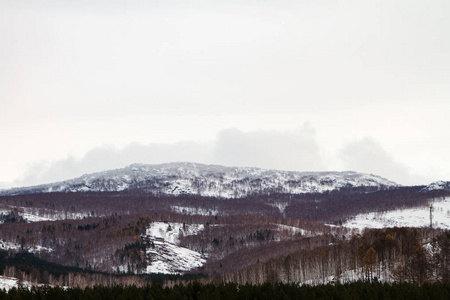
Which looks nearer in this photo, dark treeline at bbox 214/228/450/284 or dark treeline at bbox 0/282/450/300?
→ dark treeline at bbox 0/282/450/300

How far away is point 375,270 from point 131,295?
384ft

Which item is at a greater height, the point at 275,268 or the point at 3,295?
the point at 3,295

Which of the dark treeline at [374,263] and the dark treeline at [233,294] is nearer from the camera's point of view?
the dark treeline at [233,294]

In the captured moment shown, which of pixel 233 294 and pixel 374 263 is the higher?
pixel 233 294

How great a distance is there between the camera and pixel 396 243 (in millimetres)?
148000

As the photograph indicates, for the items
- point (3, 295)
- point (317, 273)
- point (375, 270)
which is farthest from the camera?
point (317, 273)

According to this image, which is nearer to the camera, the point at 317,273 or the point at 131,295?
the point at 131,295

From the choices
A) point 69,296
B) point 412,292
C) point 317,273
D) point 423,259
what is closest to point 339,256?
point 317,273

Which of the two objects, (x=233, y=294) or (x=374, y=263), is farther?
(x=374, y=263)

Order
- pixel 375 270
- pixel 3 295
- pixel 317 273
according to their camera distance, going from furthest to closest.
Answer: pixel 317 273 < pixel 375 270 < pixel 3 295

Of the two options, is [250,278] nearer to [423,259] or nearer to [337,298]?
[423,259]

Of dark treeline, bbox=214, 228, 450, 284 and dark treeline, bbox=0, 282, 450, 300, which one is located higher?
dark treeline, bbox=0, 282, 450, 300

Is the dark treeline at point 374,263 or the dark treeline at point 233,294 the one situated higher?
the dark treeline at point 233,294

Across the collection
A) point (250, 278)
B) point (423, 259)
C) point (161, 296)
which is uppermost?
point (161, 296)
